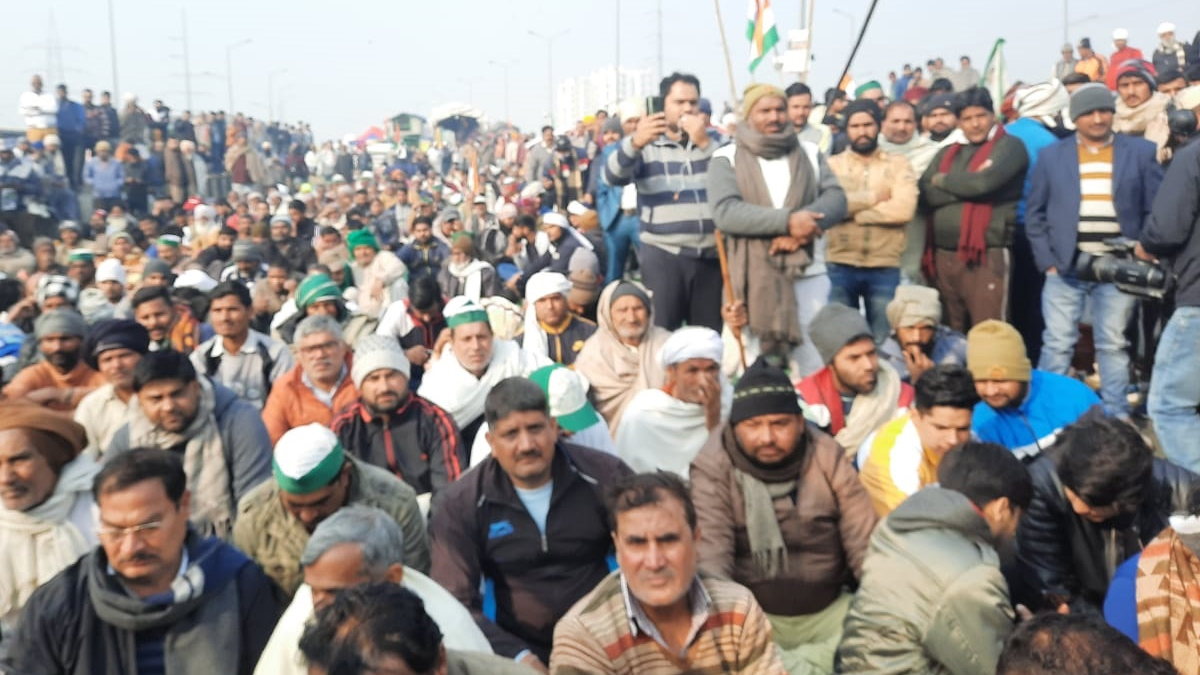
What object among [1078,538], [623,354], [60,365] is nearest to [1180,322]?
[1078,538]

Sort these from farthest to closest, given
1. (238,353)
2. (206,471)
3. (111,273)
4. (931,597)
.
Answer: (111,273), (238,353), (206,471), (931,597)

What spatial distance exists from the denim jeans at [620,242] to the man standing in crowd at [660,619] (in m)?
6.58

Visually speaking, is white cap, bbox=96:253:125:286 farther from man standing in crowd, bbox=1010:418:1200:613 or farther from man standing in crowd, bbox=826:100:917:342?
man standing in crowd, bbox=1010:418:1200:613

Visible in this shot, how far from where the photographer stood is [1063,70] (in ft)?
57.7

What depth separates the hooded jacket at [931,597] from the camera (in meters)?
2.90

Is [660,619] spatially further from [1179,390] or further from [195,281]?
[195,281]

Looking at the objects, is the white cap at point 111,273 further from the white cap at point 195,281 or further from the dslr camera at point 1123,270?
the dslr camera at point 1123,270

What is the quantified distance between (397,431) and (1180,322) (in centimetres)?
376

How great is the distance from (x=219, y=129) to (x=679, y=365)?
23372 mm

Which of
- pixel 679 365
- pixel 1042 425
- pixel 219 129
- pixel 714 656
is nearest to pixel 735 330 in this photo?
pixel 679 365

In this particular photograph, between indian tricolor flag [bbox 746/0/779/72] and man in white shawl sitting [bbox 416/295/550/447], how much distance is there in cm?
443

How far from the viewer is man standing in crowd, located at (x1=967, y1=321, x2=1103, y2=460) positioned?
→ 4.70 metres

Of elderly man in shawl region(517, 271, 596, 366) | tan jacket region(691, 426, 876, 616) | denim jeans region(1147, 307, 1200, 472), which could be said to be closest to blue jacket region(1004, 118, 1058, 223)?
denim jeans region(1147, 307, 1200, 472)

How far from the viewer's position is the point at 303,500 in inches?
153
